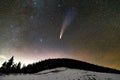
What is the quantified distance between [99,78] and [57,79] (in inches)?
182

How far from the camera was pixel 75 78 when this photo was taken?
1466cm

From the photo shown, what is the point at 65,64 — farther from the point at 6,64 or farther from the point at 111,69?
the point at 6,64

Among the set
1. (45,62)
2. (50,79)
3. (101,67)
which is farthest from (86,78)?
(45,62)

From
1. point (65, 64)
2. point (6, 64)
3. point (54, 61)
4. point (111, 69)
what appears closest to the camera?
point (111, 69)

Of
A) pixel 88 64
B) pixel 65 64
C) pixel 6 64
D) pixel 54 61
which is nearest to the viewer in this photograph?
pixel 88 64

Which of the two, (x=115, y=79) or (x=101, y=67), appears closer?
(x=115, y=79)

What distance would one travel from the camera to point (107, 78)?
45.9 feet

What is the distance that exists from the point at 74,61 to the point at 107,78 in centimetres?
1186

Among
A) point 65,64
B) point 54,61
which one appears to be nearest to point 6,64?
point 54,61

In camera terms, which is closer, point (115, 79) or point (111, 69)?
point (115, 79)

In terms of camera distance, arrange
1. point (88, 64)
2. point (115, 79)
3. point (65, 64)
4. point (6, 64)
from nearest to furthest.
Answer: point (115, 79), point (88, 64), point (65, 64), point (6, 64)

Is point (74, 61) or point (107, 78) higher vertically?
point (74, 61)

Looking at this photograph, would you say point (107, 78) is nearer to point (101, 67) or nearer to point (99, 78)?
point (99, 78)

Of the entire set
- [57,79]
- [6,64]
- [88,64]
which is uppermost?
[6,64]
